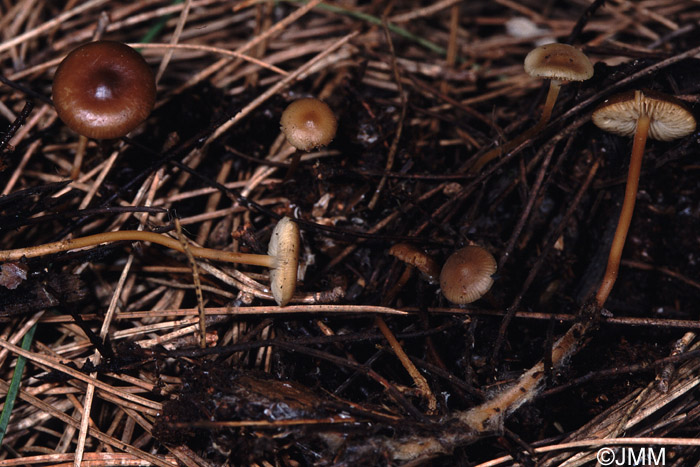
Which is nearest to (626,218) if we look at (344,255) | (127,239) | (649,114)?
(649,114)

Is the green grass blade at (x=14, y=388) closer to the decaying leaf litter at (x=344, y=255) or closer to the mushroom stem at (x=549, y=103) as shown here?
the decaying leaf litter at (x=344, y=255)

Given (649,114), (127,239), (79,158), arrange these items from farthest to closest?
(79,158) → (127,239) → (649,114)

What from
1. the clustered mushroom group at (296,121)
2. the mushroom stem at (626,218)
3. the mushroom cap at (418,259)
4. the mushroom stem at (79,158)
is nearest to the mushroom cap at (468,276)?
the clustered mushroom group at (296,121)

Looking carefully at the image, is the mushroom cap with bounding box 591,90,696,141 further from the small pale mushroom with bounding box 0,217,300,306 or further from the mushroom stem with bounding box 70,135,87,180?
the mushroom stem with bounding box 70,135,87,180

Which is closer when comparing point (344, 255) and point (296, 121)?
point (296, 121)

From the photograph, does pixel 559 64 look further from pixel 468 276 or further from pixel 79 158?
pixel 79 158

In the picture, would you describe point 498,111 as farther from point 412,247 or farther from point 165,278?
point 165,278
